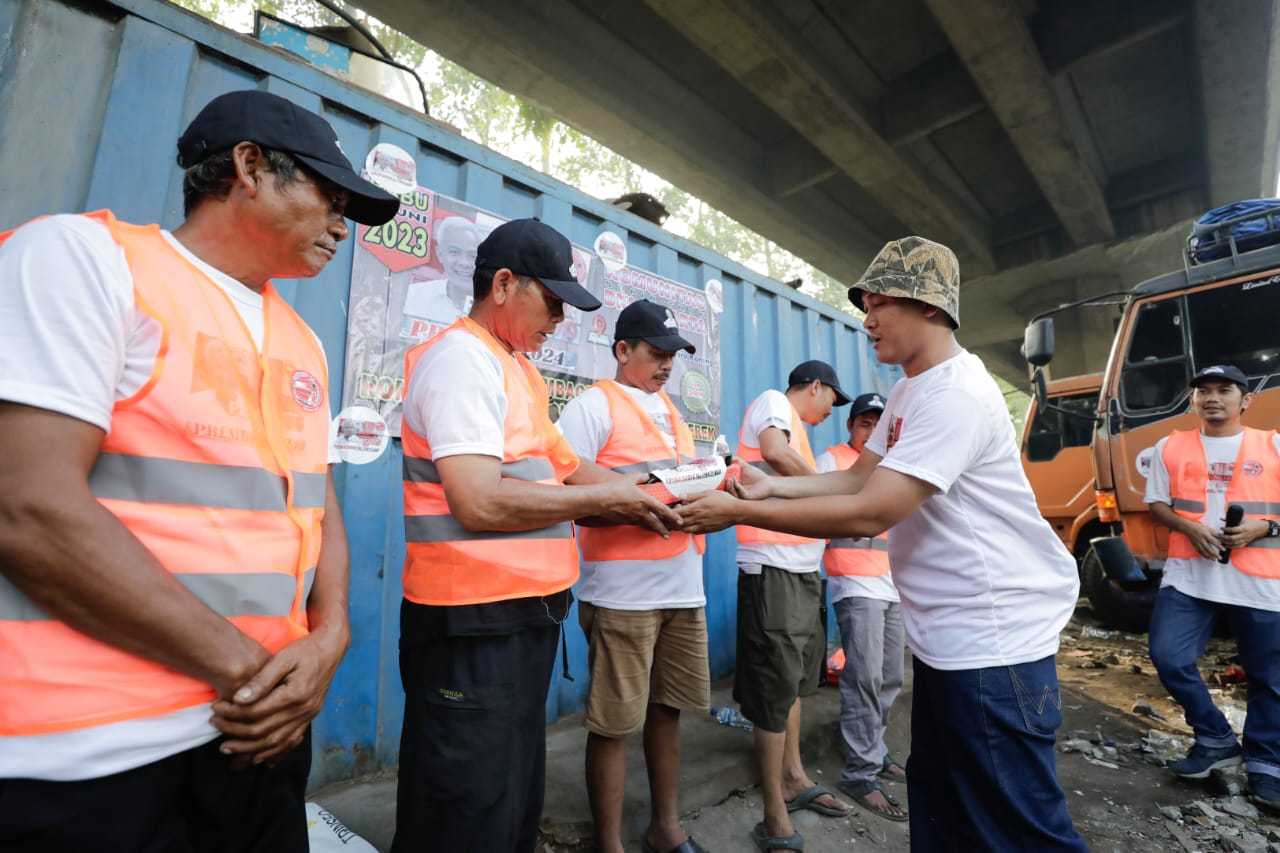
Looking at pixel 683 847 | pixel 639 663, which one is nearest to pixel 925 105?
pixel 639 663

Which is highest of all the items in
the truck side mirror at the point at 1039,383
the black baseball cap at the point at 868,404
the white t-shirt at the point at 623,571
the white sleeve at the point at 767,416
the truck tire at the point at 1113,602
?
the truck side mirror at the point at 1039,383

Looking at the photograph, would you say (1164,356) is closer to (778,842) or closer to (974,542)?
(974,542)

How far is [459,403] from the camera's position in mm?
1408

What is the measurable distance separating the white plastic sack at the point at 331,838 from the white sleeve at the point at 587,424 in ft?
4.31

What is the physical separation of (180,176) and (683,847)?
2913 millimetres

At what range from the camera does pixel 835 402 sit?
334cm

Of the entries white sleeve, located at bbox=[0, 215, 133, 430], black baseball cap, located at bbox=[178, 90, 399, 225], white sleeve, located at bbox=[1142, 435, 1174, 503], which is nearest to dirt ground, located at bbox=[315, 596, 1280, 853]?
white sleeve, located at bbox=[1142, 435, 1174, 503]

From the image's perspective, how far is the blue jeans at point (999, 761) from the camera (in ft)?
4.70

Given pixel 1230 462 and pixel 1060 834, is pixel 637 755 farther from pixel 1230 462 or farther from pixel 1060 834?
pixel 1230 462

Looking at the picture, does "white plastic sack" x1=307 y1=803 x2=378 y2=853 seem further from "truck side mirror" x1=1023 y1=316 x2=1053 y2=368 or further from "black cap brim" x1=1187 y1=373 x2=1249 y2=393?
"truck side mirror" x1=1023 y1=316 x2=1053 y2=368

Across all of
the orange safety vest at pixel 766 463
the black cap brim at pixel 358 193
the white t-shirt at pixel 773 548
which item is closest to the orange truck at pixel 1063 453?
the orange safety vest at pixel 766 463

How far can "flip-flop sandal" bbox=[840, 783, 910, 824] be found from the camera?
2.70 metres

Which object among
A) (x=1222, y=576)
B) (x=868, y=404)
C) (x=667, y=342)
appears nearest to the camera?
(x=667, y=342)

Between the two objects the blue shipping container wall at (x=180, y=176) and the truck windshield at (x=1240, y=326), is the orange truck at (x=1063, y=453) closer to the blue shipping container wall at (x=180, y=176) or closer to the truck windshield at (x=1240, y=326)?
the truck windshield at (x=1240, y=326)
